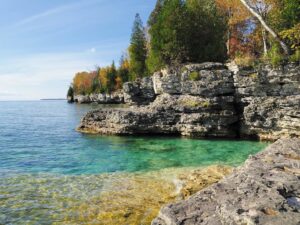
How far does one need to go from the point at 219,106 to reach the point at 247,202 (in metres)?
22.4

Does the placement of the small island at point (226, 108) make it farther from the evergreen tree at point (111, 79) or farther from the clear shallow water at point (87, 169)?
the evergreen tree at point (111, 79)

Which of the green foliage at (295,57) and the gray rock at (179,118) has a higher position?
the green foliage at (295,57)

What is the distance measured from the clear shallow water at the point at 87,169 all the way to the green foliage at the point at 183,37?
11697 millimetres

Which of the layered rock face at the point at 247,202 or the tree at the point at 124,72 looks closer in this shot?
the layered rock face at the point at 247,202

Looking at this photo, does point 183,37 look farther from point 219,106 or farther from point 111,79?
point 111,79

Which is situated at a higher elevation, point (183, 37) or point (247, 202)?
point (183, 37)

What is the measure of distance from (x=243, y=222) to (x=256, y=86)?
74.8 ft

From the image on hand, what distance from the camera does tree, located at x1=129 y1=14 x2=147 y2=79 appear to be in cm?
6875

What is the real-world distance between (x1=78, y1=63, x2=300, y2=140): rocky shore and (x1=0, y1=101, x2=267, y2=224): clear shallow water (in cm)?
172

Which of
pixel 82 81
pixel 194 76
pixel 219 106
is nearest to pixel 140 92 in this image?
pixel 194 76

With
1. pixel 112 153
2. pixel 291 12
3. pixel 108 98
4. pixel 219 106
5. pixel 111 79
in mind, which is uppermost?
pixel 291 12

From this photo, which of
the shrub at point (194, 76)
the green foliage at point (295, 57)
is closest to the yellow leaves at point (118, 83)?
the shrub at point (194, 76)

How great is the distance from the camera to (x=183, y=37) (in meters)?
35.8

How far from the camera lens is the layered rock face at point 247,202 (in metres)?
5.71
